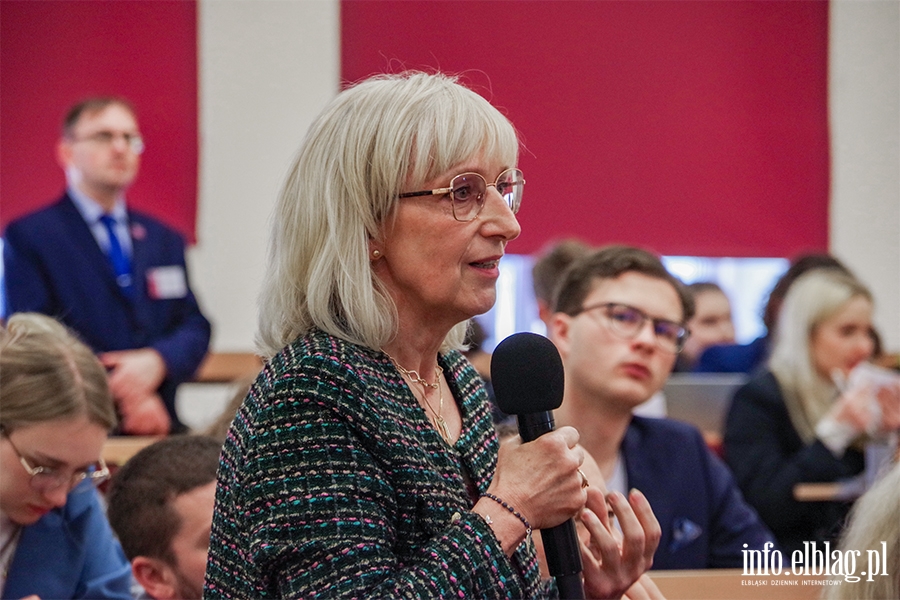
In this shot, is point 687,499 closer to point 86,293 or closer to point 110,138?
point 86,293

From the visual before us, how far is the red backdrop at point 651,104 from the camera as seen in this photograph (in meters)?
5.70

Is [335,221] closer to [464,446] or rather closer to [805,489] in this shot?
[464,446]

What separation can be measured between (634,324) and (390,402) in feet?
4.61

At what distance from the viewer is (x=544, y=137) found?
576 centimetres

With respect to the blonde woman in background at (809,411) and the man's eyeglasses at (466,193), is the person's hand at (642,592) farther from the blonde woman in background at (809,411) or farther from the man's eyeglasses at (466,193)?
the blonde woman in background at (809,411)

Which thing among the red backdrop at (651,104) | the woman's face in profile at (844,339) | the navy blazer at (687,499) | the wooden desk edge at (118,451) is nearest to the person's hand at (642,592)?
the navy blazer at (687,499)

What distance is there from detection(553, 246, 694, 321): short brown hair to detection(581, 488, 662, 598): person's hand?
1.14m

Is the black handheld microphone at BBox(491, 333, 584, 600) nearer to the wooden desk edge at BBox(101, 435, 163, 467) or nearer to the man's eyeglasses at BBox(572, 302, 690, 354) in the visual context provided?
the man's eyeglasses at BBox(572, 302, 690, 354)

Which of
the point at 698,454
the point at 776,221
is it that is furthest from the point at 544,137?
the point at 698,454

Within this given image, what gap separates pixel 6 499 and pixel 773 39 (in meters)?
5.40

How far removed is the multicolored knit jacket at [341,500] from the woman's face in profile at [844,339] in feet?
8.83

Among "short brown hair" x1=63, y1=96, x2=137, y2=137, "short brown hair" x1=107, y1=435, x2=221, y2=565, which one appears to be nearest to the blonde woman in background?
"short brown hair" x1=107, y1=435, x2=221, y2=565

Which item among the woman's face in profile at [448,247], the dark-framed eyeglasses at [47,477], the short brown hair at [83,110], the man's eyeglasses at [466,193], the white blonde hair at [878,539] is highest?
the short brown hair at [83,110]

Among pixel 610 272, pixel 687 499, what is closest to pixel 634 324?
pixel 610 272
